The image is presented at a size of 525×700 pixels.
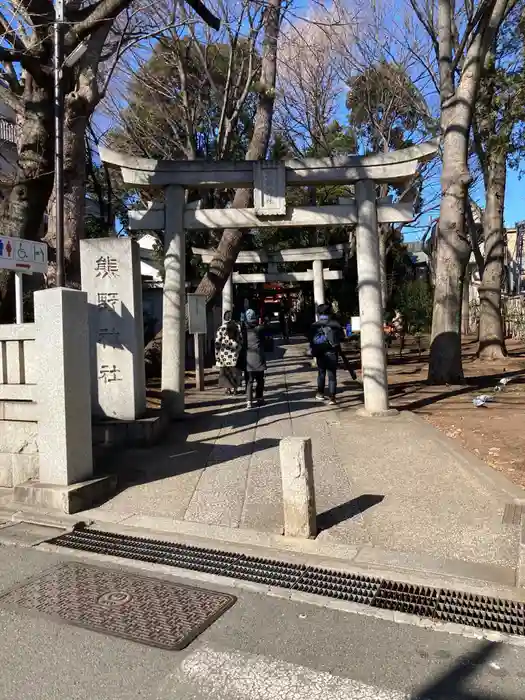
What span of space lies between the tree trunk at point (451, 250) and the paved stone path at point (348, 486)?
339 cm

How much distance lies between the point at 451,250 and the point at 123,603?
34.4 feet

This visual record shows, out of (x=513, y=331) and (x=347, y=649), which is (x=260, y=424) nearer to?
(x=347, y=649)

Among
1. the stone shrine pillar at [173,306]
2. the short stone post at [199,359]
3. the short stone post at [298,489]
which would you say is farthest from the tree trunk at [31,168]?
the short stone post at [298,489]

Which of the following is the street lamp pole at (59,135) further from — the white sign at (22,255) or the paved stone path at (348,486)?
the paved stone path at (348,486)

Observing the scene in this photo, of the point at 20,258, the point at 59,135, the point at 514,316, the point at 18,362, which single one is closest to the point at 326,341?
the point at 20,258

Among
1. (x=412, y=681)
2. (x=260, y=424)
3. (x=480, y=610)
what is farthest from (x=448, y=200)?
(x=412, y=681)

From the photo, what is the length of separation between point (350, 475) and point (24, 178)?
21.8 feet

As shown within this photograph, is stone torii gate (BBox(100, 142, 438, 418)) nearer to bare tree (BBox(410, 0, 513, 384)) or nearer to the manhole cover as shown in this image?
bare tree (BBox(410, 0, 513, 384))

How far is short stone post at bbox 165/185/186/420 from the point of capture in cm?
945

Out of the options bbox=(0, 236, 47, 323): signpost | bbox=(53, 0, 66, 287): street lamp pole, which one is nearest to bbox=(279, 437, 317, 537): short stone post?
bbox=(0, 236, 47, 323): signpost

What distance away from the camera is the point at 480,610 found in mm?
3611

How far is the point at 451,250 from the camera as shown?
1226 centimetres

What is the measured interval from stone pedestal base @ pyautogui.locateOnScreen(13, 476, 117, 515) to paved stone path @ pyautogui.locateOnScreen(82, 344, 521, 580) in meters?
0.16

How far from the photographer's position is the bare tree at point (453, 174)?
12.1 m
